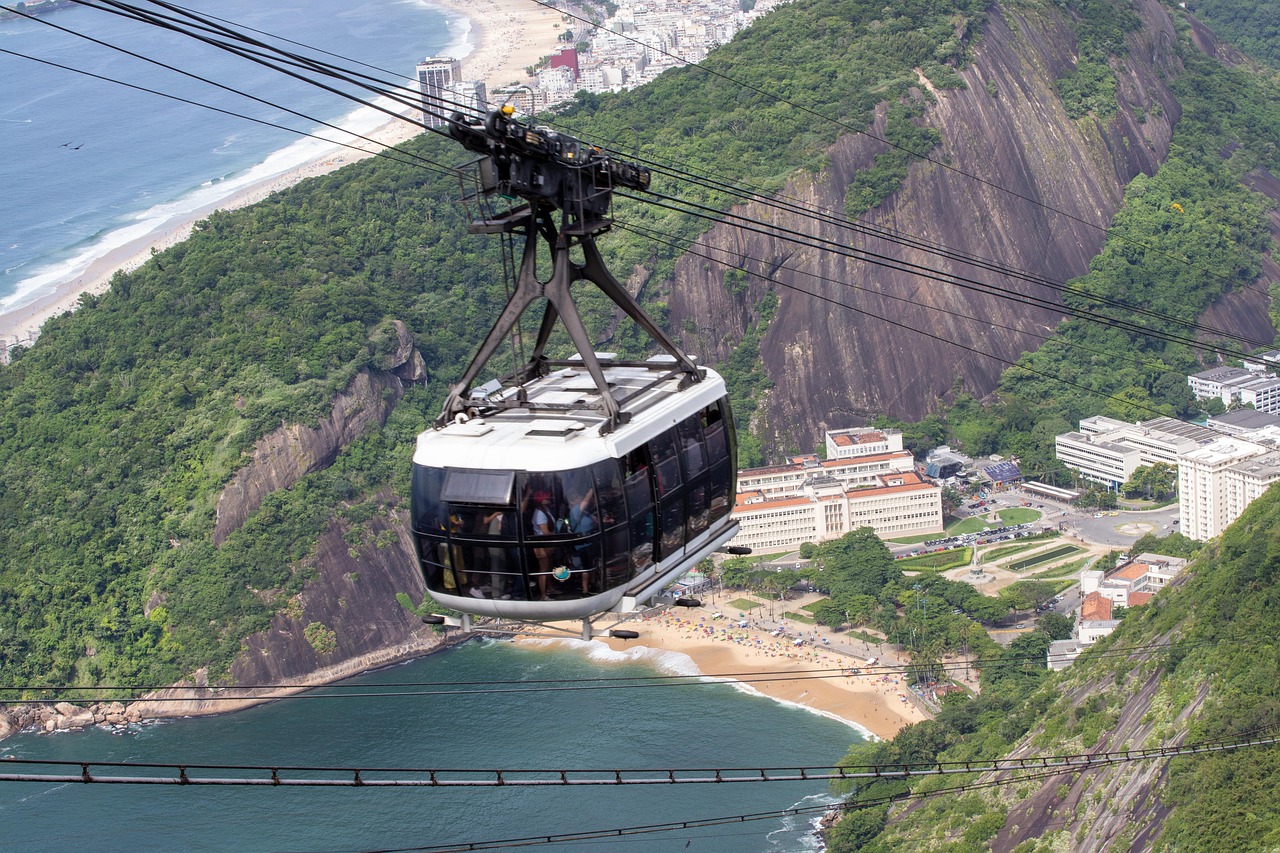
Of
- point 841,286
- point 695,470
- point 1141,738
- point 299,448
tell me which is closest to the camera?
point 695,470

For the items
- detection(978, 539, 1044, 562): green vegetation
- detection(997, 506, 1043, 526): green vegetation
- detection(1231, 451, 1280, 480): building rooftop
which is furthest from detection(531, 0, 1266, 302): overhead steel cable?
detection(978, 539, 1044, 562): green vegetation

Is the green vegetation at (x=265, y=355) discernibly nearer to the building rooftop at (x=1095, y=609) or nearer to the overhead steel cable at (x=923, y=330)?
the overhead steel cable at (x=923, y=330)

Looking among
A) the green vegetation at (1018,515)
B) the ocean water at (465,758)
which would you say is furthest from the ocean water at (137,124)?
the green vegetation at (1018,515)

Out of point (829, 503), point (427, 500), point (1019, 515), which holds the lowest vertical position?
point (1019, 515)

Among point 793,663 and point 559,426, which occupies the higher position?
point 559,426

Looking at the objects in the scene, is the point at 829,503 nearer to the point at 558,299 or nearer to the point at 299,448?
the point at 299,448

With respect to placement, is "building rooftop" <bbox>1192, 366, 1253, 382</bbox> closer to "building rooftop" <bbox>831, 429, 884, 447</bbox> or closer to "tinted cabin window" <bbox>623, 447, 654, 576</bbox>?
"building rooftop" <bbox>831, 429, 884, 447</bbox>

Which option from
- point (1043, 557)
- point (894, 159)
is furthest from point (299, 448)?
point (894, 159)
